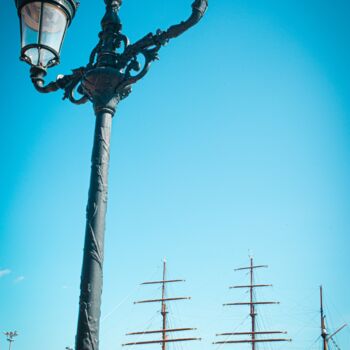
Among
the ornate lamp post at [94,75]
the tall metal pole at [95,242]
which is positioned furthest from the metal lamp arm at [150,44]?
the tall metal pole at [95,242]

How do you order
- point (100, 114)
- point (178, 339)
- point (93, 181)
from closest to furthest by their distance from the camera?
1. point (93, 181)
2. point (100, 114)
3. point (178, 339)

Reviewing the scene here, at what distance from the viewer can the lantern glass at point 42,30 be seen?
11.0 feet

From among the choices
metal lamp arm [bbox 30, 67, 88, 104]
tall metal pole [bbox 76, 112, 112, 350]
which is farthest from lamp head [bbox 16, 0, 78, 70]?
tall metal pole [bbox 76, 112, 112, 350]

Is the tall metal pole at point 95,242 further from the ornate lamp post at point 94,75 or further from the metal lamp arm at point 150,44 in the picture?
the metal lamp arm at point 150,44

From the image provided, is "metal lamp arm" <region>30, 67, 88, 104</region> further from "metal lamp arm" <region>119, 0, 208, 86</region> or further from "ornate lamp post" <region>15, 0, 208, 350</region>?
"metal lamp arm" <region>119, 0, 208, 86</region>

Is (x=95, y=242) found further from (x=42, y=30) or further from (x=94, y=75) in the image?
(x=42, y=30)

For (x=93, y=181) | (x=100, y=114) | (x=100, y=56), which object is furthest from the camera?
(x=100, y=56)

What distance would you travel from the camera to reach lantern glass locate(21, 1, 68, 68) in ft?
11.0

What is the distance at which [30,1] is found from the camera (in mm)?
3324

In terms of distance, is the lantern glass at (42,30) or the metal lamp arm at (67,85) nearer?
the lantern glass at (42,30)

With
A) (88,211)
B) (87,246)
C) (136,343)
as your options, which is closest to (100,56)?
(88,211)

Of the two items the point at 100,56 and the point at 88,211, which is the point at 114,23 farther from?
the point at 88,211

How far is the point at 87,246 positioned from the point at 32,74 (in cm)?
171

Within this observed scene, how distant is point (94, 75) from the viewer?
11.9 ft
